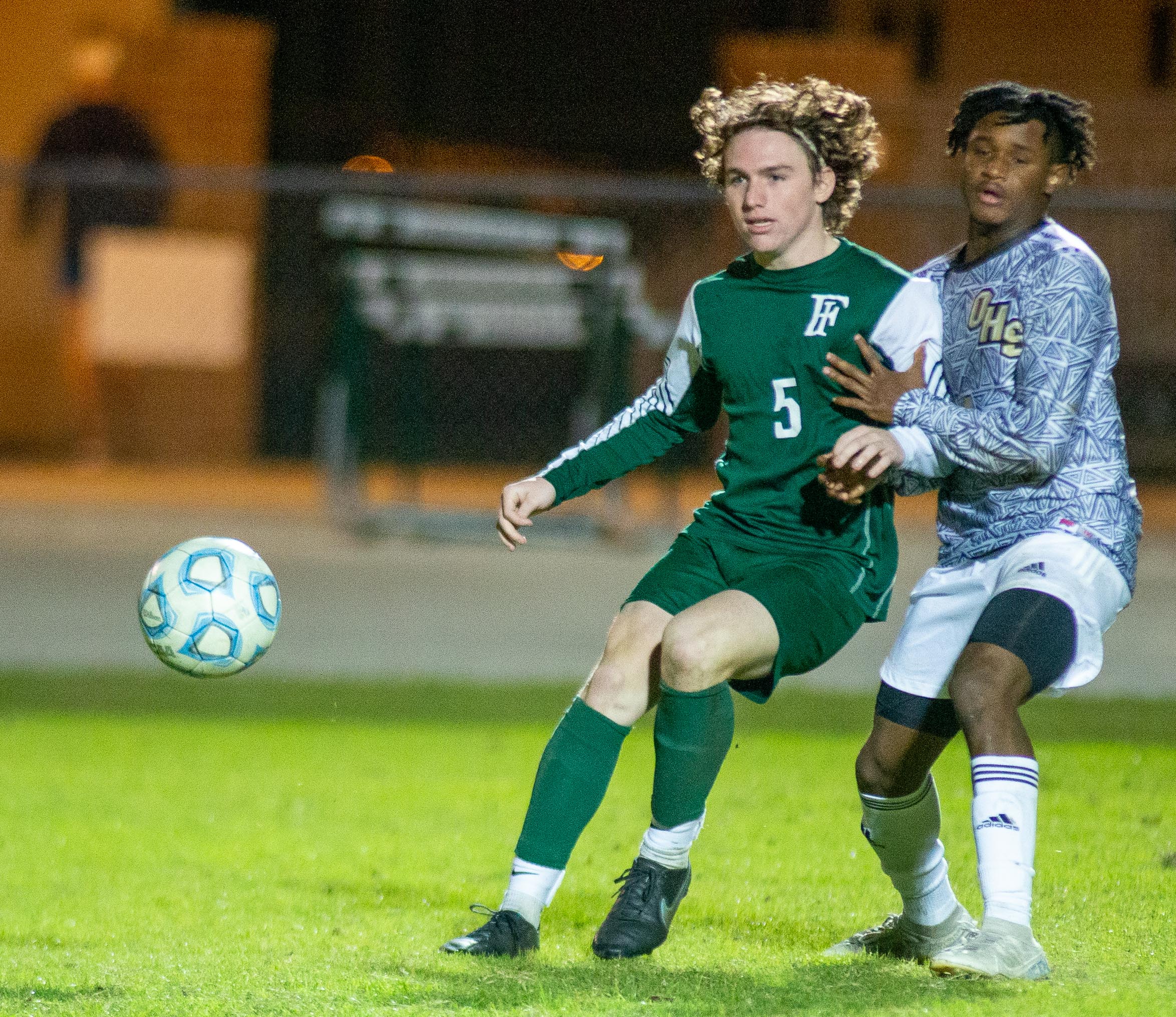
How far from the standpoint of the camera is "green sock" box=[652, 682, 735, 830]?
316 cm

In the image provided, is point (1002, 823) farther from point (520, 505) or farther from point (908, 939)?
point (520, 505)

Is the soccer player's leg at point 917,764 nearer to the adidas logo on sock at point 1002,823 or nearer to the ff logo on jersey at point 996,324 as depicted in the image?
the adidas logo on sock at point 1002,823

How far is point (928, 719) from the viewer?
3.19 meters

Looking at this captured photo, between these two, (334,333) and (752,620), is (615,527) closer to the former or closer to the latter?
(334,333)

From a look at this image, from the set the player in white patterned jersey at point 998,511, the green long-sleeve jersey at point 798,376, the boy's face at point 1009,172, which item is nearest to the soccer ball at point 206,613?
the green long-sleeve jersey at point 798,376

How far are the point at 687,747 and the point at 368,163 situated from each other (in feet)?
49.7

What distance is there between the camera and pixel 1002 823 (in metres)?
2.93

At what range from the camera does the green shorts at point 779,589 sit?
3.20 metres

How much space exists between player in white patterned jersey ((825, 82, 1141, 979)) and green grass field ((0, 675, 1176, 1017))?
0.22 metres

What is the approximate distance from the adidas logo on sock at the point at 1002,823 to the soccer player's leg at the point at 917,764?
260mm

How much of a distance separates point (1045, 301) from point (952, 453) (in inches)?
13.1

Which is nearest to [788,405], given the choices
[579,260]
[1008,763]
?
[1008,763]

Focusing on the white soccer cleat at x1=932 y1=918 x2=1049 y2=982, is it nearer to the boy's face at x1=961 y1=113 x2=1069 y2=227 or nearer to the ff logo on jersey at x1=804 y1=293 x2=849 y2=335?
the ff logo on jersey at x1=804 y1=293 x2=849 y2=335

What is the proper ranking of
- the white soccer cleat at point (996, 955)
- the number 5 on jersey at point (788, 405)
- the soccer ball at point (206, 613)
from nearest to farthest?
1. the white soccer cleat at point (996, 955)
2. the number 5 on jersey at point (788, 405)
3. the soccer ball at point (206, 613)
